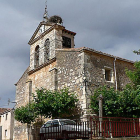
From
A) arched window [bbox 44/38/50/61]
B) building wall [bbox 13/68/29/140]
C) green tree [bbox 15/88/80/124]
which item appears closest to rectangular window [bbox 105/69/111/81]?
green tree [bbox 15/88/80/124]

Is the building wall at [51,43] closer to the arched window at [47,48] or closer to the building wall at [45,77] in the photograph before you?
the arched window at [47,48]

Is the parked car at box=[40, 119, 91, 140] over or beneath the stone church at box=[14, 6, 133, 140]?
beneath

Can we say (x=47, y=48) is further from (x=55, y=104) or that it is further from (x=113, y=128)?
(x=113, y=128)

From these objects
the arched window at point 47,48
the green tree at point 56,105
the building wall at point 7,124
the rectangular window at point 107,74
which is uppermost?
the arched window at point 47,48

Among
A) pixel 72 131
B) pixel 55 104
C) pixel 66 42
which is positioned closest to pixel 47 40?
pixel 66 42

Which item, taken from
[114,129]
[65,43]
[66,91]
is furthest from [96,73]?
[114,129]

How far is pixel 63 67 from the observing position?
18.3 metres

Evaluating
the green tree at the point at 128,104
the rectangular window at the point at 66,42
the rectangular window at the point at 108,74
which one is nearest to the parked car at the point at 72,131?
the green tree at the point at 128,104

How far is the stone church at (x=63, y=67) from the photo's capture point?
55.0 ft

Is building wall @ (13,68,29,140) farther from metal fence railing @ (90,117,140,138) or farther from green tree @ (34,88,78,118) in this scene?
metal fence railing @ (90,117,140,138)

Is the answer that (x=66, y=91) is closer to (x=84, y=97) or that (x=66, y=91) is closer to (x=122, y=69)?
(x=84, y=97)

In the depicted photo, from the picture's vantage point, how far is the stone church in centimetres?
1675

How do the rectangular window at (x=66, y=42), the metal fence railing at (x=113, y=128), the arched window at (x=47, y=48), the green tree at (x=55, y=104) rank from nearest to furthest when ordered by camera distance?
the metal fence railing at (x=113, y=128), the green tree at (x=55, y=104), the arched window at (x=47, y=48), the rectangular window at (x=66, y=42)

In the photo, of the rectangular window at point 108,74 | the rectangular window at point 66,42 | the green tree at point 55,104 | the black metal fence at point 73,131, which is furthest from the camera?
the rectangular window at point 66,42
